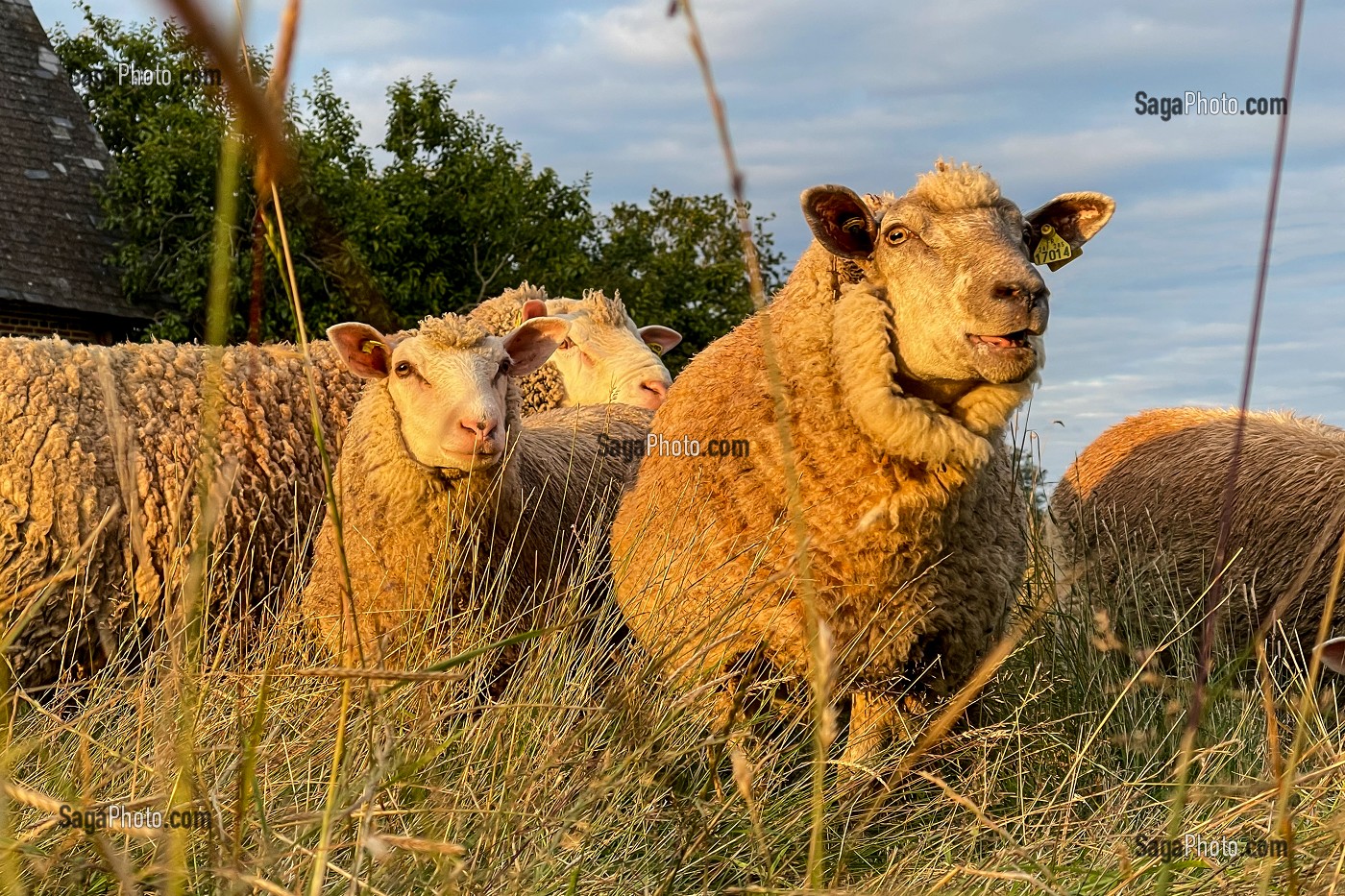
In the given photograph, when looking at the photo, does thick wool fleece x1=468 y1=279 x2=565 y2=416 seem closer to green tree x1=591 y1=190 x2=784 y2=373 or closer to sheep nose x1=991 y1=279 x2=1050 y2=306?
sheep nose x1=991 y1=279 x2=1050 y2=306

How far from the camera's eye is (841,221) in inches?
185

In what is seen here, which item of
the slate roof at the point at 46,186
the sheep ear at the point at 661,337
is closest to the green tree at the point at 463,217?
the slate roof at the point at 46,186

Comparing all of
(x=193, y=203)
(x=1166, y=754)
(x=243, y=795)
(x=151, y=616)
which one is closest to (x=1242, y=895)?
(x=1166, y=754)

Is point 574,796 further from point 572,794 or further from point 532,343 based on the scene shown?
point 532,343

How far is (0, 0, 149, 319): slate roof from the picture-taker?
75.3 feet

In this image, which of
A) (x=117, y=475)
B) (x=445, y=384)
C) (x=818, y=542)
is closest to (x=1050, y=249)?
(x=818, y=542)

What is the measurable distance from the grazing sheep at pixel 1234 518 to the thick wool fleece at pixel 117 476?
400 centimetres

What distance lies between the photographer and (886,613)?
174 inches

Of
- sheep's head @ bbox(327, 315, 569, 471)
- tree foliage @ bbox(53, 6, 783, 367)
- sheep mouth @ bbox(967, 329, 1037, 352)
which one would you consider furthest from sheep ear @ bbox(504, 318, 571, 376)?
tree foliage @ bbox(53, 6, 783, 367)

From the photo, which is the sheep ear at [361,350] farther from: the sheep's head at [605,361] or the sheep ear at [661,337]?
the sheep ear at [661,337]

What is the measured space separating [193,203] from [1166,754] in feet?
75.3

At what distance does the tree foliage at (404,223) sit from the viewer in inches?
943

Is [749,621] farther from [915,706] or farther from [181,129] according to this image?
[181,129]

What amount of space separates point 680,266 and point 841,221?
77.6ft
